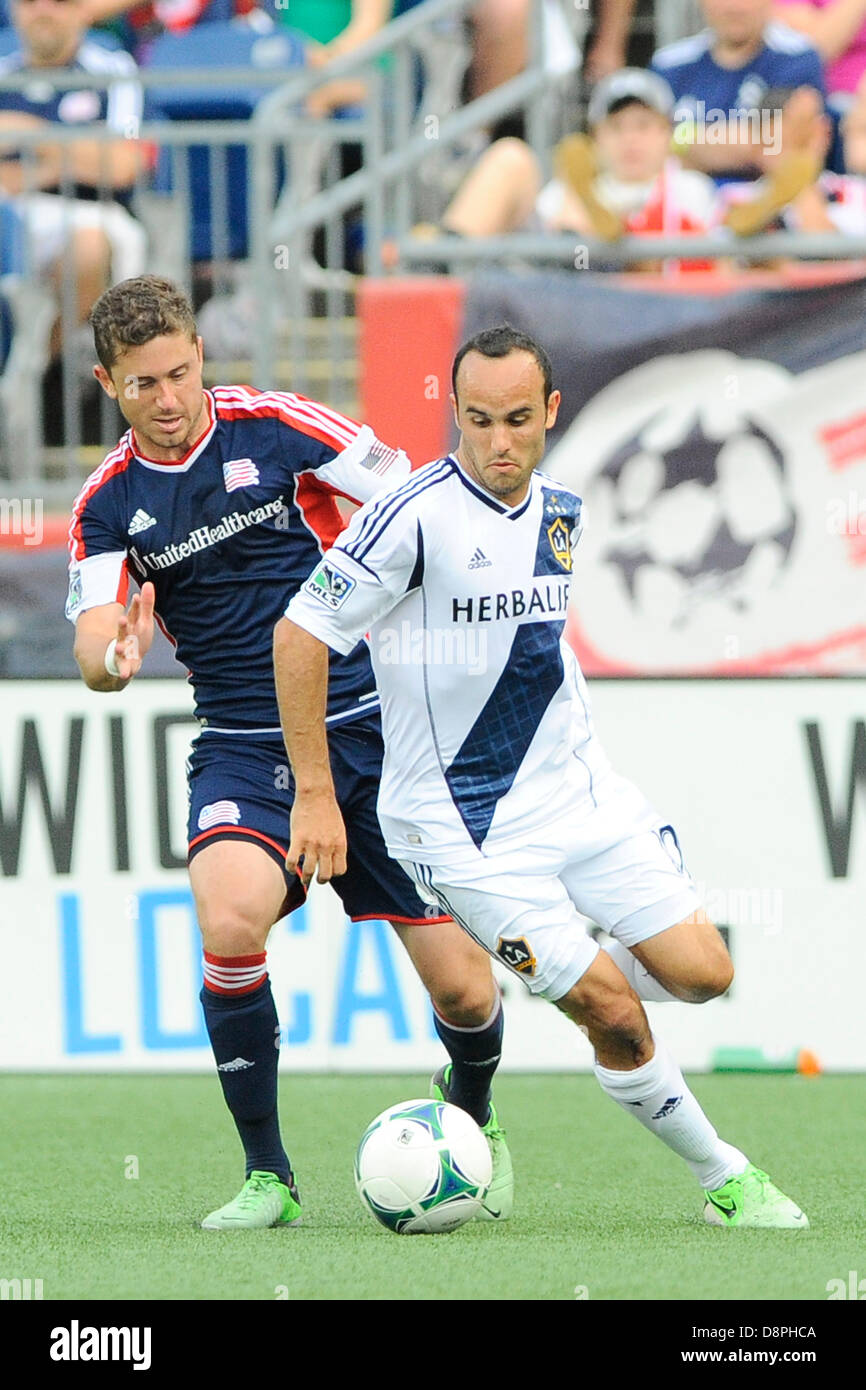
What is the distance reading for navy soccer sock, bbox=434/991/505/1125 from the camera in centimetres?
586

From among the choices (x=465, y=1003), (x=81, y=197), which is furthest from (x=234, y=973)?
(x=81, y=197)

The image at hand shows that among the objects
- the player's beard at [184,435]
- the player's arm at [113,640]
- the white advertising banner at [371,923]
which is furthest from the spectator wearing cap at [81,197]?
the player's arm at [113,640]

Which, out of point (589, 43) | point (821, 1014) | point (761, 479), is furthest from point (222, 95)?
point (821, 1014)

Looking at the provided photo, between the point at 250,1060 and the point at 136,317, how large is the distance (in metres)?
1.87

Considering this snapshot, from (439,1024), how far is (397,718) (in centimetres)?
95

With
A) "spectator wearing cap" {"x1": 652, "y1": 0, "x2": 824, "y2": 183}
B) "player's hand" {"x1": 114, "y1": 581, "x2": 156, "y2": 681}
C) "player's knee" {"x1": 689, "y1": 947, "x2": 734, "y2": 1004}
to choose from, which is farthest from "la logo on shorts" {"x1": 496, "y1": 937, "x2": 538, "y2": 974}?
"spectator wearing cap" {"x1": 652, "y1": 0, "x2": 824, "y2": 183}

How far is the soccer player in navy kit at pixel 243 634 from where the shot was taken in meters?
5.43

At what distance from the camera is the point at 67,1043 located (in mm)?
8172

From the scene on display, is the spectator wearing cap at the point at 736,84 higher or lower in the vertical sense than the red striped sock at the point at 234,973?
higher

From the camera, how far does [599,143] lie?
10.5 metres

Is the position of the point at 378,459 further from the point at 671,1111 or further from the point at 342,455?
the point at 671,1111

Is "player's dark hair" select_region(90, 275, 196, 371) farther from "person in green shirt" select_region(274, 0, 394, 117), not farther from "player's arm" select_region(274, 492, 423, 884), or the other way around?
"person in green shirt" select_region(274, 0, 394, 117)

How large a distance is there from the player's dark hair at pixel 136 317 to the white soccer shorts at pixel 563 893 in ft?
4.79

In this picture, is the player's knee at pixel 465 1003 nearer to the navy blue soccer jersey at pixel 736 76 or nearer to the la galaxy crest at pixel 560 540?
the la galaxy crest at pixel 560 540
